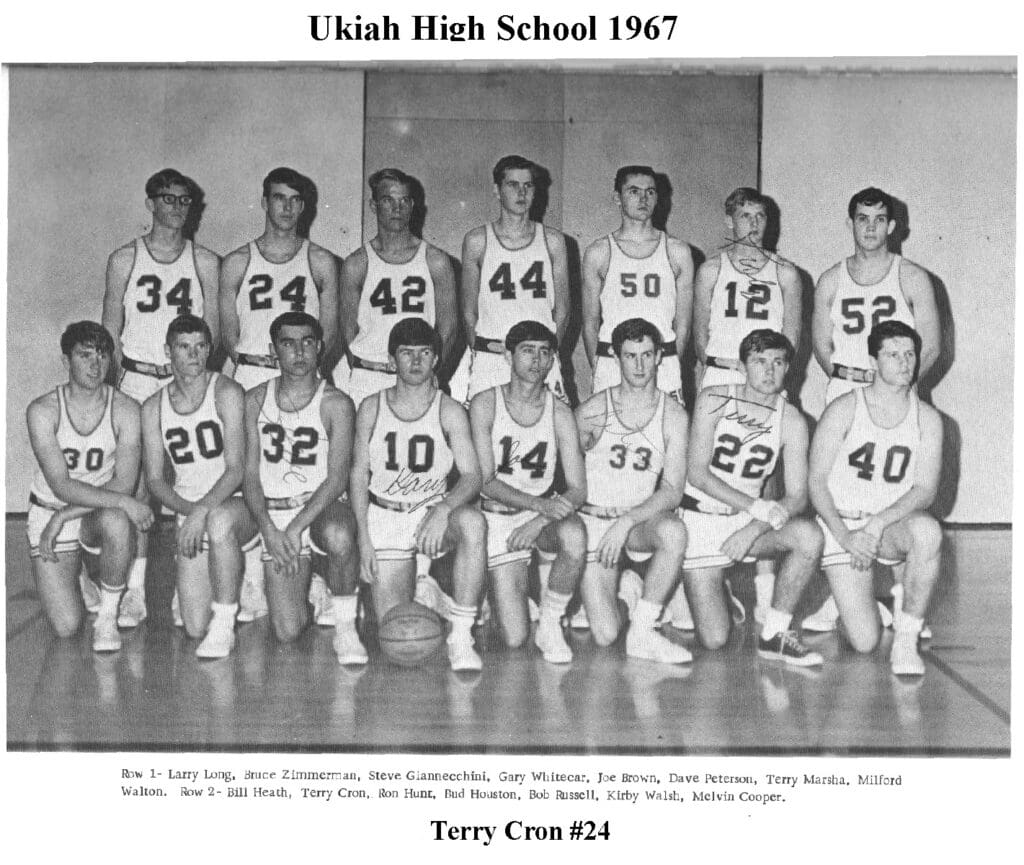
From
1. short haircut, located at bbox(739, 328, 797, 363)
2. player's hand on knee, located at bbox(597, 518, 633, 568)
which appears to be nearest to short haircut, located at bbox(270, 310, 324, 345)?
player's hand on knee, located at bbox(597, 518, 633, 568)

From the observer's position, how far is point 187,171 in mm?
4488

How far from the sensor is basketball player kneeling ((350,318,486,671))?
171 inches

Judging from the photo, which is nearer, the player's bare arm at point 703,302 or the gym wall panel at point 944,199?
the gym wall panel at point 944,199

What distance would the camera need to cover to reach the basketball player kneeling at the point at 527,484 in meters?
4.38

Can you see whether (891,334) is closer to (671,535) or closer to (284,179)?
(671,535)

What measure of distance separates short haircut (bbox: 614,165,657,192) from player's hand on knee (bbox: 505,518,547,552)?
3.72ft

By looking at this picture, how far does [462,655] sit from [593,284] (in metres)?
1.29

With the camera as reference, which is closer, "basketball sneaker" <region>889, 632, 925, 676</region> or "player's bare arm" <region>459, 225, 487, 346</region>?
"basketball sneaker" <region>889, 632, 925, 676</region>

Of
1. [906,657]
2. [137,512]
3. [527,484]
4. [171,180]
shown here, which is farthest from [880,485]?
[171,180]

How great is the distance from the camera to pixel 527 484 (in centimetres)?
441

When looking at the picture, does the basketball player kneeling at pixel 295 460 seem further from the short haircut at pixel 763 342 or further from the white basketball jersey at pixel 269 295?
the short haircut at pixel 763 342

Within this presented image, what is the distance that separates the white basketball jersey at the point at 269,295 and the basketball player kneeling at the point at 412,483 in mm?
327

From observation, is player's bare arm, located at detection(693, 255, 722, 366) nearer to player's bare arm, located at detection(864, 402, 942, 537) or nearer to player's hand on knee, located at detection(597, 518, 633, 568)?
player's hand on knee, located at detection(597, 518, 633, 568)

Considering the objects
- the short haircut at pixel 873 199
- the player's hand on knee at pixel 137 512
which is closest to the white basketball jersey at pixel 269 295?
the player's hand on knee at pixel 137 512
